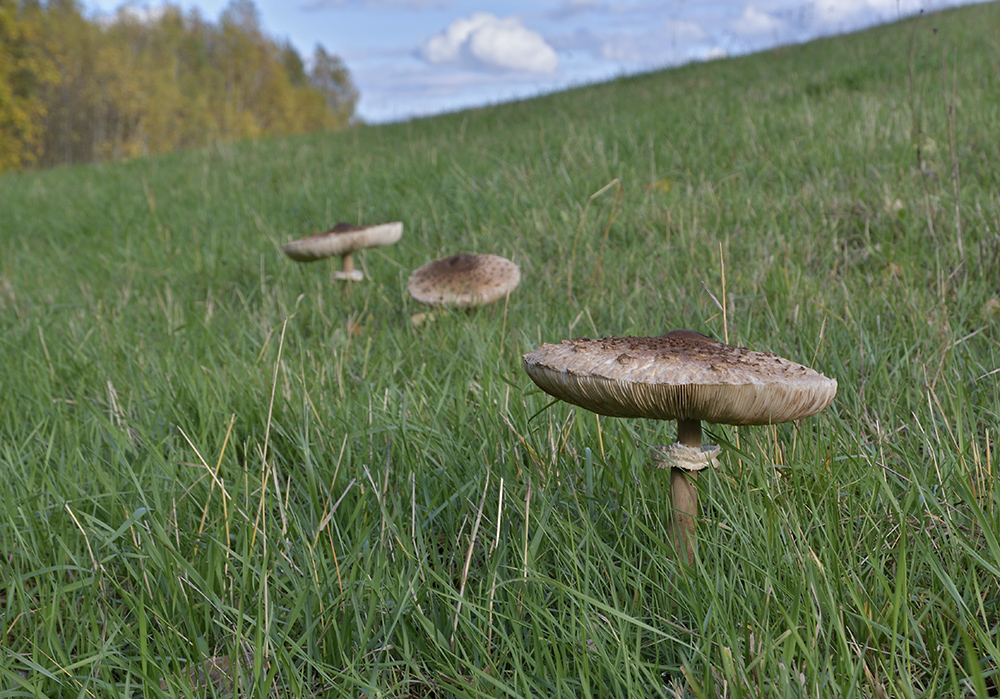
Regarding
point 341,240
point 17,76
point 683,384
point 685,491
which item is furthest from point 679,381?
point 17,76

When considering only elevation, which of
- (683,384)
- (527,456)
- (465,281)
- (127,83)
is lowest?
(527,456)

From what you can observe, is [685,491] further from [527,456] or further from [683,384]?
[527,456]

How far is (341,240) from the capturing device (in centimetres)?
395

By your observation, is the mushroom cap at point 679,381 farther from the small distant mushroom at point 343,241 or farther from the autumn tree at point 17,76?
the autumn tree at point 17,76

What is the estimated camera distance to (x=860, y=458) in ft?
5.90

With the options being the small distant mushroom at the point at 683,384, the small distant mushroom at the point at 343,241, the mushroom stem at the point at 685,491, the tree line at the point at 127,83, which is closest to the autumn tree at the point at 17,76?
the tree line at the point at 127,83

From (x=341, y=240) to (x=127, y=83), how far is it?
162ft

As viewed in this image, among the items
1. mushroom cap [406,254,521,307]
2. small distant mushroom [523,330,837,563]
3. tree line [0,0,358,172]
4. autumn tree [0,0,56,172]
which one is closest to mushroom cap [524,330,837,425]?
small distant mushroom [523,330,837,563]

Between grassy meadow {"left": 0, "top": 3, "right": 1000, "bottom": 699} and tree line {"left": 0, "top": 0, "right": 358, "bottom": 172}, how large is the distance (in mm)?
30339

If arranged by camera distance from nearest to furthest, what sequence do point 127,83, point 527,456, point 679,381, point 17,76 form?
point 679,381 < point 527,456 < point 17,76 < point 127,83

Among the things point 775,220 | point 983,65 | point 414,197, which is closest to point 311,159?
point 414,197

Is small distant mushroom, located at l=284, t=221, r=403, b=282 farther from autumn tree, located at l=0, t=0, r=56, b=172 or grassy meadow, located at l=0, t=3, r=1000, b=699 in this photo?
autumn tree, located at l=0, t=0, r=56, b=172

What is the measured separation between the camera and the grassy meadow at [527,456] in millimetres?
1326

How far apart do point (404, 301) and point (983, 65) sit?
23.3 feet
